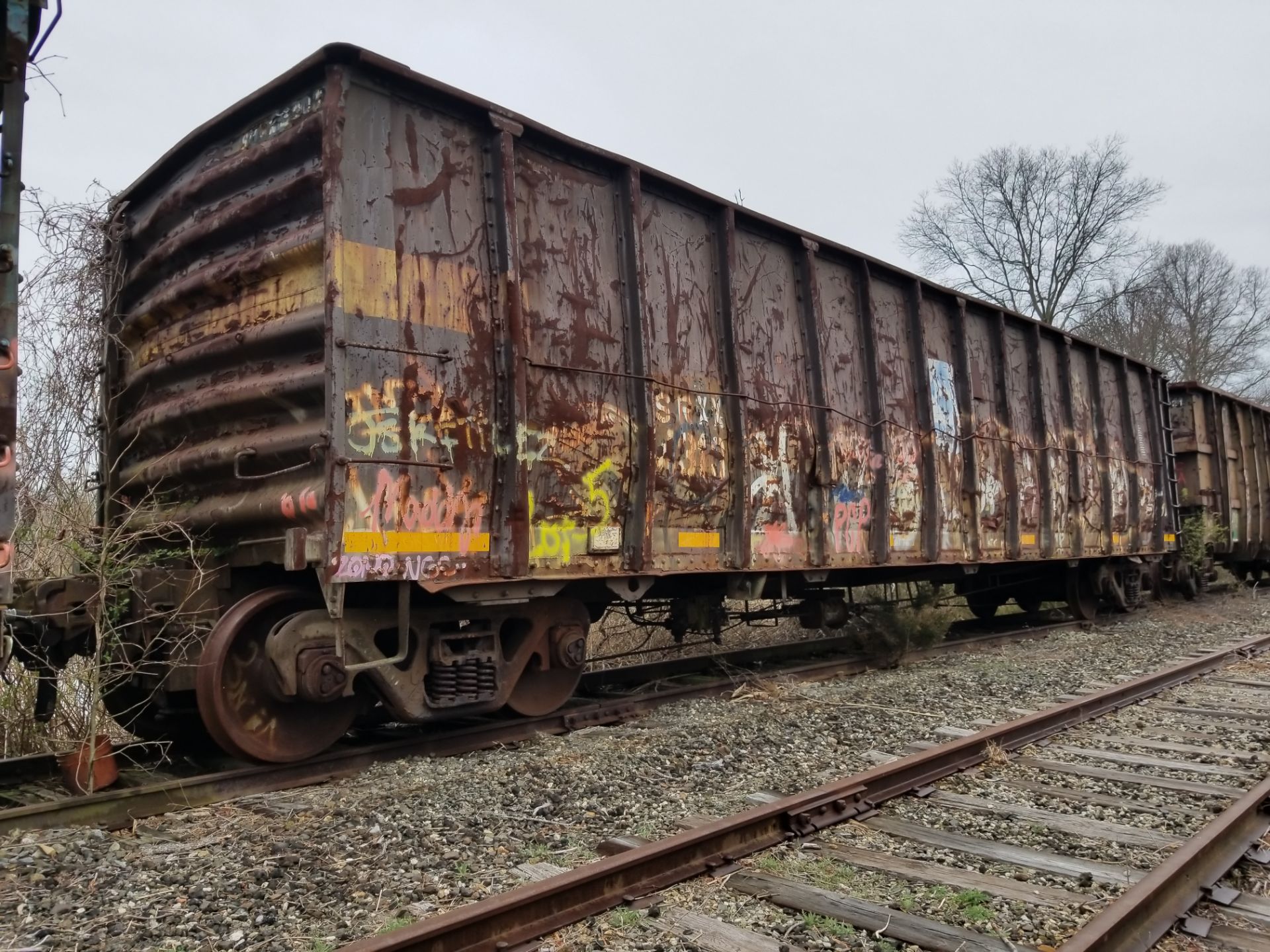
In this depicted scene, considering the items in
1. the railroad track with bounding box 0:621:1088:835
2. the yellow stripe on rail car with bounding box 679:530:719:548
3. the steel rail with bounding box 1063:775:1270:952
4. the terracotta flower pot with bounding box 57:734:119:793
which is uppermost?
the yellow stripe on rail car with bounding box 679:530:719:548

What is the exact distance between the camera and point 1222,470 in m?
17.0

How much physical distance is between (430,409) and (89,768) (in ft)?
7.74

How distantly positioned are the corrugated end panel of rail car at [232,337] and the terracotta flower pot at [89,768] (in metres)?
1.24

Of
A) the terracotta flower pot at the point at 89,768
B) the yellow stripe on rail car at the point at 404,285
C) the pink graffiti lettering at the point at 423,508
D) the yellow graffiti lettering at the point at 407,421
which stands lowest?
the terracotta flower pot at the point at 89,768

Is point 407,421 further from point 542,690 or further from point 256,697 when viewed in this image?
point 542,690

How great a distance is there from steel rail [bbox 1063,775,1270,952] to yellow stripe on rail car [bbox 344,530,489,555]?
3.42 m

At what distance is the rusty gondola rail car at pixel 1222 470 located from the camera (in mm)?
16594

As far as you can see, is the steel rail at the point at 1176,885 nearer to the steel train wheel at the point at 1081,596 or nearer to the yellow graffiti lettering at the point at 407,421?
the yellow graffiti lettering at the point at 407,421

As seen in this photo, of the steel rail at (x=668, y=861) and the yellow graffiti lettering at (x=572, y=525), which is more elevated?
the yellow graffiti lettering at (x=572, y=525)

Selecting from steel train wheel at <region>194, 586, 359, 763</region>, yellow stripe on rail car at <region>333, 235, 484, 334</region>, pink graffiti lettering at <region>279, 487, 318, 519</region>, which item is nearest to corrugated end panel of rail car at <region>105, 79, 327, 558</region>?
pink graffiti lettering at <region>279, 487, 318, 519</region>

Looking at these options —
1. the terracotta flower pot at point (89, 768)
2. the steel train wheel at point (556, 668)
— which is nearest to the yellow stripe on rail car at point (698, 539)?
the steel train wheel at point (556, 668)

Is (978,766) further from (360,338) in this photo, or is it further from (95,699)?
(95,699)

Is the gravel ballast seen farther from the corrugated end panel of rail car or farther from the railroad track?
the corrugated end panel of rail car

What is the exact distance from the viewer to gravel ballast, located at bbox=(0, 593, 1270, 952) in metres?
3.03
